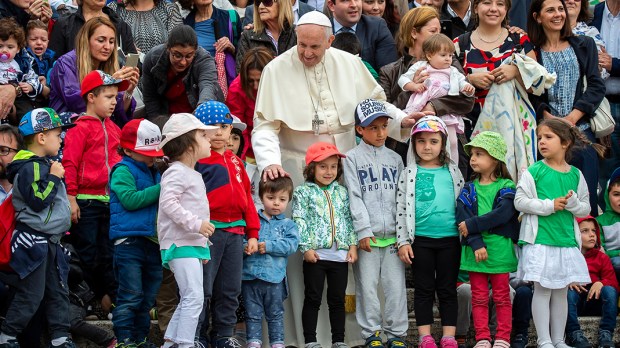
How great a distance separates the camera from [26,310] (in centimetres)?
784

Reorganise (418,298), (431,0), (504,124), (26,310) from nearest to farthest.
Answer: (26,310)
(418,298)
(504,124)
(431,0)

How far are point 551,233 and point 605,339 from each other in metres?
1.05

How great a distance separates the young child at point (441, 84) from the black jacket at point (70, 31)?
2.80m

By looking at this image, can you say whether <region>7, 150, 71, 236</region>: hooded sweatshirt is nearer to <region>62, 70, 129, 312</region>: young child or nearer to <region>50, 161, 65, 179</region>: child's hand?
<region>50, 161, 65, 179</region>: child's hand

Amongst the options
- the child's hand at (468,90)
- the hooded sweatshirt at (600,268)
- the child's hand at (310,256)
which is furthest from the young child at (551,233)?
the child's hand at (310,256)

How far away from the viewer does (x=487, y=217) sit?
8.47 m

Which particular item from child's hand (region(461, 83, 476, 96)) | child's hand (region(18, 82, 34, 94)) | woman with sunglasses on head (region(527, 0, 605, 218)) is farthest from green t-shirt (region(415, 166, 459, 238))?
child's hand (region(18, 82, 34, 94))

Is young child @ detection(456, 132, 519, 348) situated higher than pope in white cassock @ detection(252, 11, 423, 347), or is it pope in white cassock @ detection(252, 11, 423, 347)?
pope in white cassock @ detection(252, 11, 423, 347)

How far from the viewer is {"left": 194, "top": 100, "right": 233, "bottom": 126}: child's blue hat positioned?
825 centimetres

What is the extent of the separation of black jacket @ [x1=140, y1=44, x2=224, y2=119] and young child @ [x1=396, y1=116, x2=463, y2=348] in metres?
1.89

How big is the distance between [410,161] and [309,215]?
3.08 ft

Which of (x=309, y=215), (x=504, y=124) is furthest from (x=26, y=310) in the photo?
(x=504, y=124)

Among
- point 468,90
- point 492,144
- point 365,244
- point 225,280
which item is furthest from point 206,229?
point 468,90

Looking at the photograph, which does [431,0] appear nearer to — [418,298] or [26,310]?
[418,298]
